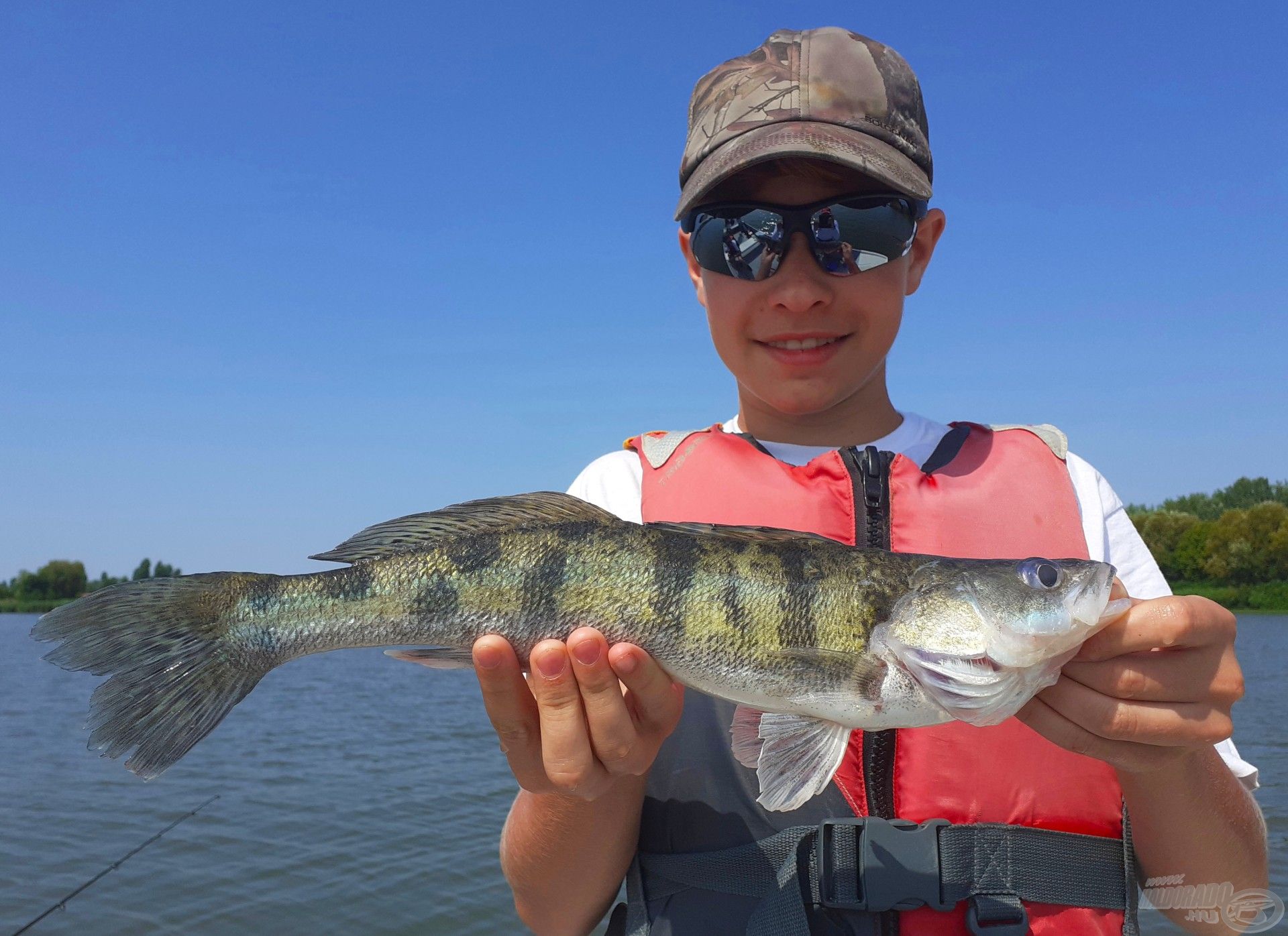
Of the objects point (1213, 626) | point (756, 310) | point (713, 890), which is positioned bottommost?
point (713, 890)

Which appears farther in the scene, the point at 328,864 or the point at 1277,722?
the point at 1277,722

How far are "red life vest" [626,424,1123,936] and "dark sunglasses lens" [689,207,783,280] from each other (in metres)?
0.79

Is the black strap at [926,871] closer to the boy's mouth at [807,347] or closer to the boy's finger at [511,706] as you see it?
the boy's finger at [511,706]

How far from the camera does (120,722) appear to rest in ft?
9.30

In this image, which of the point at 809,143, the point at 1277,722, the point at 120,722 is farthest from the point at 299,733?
the point at 1277,722

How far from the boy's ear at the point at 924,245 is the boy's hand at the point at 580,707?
2.26m

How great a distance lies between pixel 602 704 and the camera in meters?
2.77

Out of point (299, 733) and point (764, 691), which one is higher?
point (764, 691)

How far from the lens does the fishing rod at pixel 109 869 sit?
8320 millimetres

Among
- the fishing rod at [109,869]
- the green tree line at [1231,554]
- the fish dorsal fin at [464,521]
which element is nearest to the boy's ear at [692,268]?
the fish dorsal fin at [464,521]

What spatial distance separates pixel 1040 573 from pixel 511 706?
5.72 feet

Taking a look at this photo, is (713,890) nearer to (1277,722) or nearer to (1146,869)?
(1146,869)

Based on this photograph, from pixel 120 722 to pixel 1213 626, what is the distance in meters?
3.31

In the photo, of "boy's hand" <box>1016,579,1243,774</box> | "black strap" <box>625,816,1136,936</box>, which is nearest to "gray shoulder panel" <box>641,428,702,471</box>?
"black strap" <box>625,816,1136,936</box>
